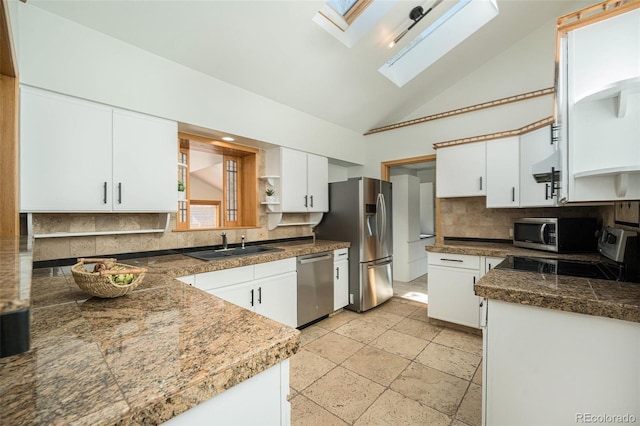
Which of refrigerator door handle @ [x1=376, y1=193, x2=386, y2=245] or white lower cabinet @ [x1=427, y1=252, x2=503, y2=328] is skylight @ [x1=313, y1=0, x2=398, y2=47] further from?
white lower cabinet @ [x1=427, y1=252, x2=503, y2=328]

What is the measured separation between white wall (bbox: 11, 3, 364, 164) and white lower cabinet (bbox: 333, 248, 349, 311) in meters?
1.54

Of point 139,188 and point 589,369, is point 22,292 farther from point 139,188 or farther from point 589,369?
point 139,188

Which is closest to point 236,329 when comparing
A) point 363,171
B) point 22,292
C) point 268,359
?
point 268,359

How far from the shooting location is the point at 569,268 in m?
1.80

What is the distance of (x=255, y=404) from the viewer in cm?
75

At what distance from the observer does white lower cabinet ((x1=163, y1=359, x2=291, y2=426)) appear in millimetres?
647

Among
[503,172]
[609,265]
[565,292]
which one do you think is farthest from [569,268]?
[503,172]

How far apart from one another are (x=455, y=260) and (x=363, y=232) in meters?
1.08

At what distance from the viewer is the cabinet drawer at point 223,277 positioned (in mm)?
2133

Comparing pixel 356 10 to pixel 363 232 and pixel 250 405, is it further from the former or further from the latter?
pixel 250 405

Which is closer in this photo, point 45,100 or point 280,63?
point 45,100

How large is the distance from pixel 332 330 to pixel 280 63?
9.32 ft

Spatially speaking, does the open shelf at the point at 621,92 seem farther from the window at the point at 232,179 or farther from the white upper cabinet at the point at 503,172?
the window at the point at 232,179

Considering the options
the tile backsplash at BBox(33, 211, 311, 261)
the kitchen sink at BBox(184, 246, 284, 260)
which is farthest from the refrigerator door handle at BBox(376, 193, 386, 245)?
the tile backsplash at BBox(33, 211, 311, 261)
